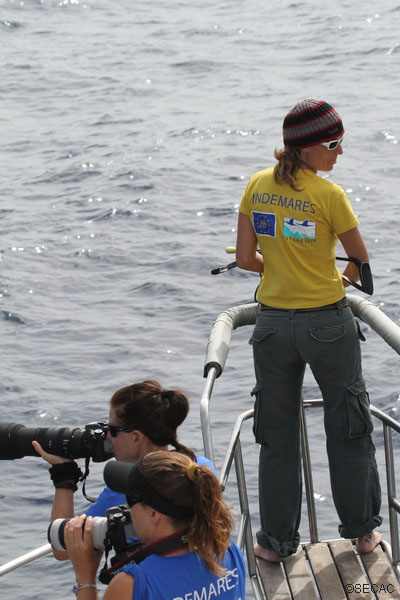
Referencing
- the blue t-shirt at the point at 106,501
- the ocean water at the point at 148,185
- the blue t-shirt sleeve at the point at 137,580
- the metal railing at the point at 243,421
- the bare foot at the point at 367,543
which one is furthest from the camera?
the ocean water at the point at 148,185

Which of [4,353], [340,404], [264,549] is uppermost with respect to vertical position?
[340,404]

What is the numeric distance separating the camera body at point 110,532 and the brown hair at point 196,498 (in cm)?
15

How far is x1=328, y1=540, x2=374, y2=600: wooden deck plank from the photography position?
4.02 metres

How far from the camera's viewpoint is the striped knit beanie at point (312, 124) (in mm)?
3799

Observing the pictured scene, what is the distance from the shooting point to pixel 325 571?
4.17 meters

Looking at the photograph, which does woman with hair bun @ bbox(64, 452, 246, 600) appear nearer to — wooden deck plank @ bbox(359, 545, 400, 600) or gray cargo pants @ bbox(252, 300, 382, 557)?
gray cargo pants @ bbox(252, 300, 382, 557)

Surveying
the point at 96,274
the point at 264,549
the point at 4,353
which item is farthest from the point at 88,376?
the point at 264,549

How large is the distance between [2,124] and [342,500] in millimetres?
22556

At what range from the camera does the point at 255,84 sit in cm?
2742

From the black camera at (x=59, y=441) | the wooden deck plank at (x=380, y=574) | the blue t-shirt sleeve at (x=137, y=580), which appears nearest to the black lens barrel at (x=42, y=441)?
the black camera at (x=59, y=441)

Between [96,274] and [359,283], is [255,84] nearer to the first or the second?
[96,274]

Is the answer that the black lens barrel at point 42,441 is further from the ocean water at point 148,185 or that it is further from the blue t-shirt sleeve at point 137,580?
the ocean water at point 148,185

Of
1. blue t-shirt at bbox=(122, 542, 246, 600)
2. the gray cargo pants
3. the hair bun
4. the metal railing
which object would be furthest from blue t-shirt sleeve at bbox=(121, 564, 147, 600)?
the gray cargo pants

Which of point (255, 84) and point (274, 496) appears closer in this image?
point (274, 496)
